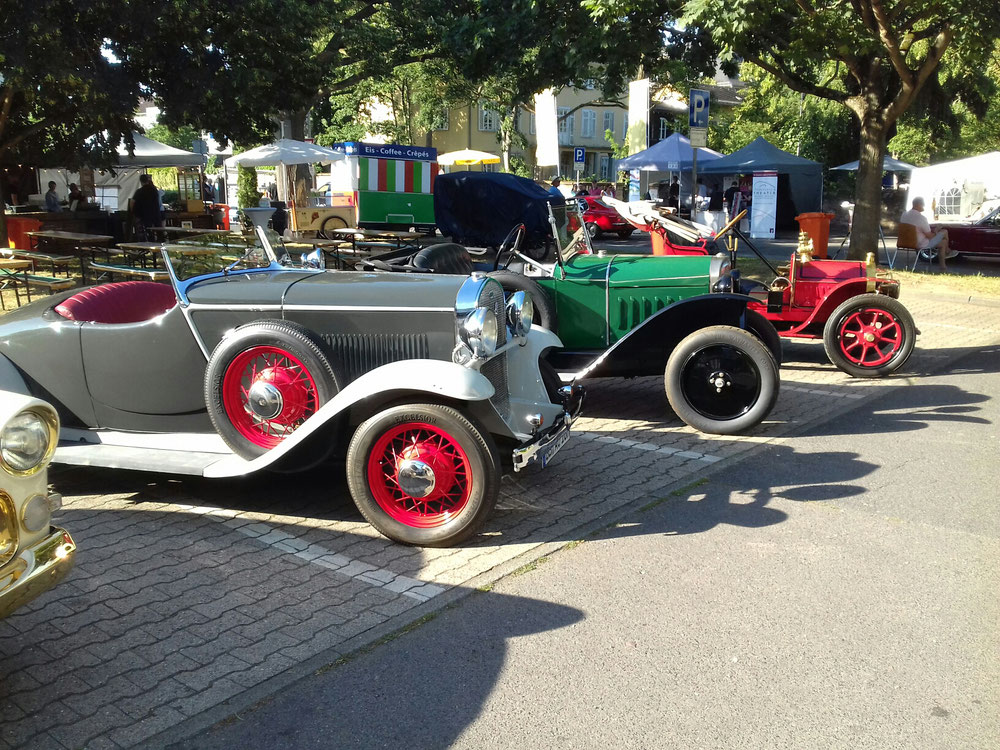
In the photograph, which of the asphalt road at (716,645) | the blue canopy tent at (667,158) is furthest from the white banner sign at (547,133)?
the blue canopy tent at (667,158)

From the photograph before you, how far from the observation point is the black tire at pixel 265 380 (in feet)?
15.0

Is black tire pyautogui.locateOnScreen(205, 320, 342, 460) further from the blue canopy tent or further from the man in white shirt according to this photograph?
the blue canopy tent

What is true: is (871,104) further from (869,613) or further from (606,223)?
(869,613)

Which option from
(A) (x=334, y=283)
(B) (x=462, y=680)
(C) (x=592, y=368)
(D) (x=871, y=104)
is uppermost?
(D) (x=871, y=104)

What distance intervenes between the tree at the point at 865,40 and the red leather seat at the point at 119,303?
8977 millimetres

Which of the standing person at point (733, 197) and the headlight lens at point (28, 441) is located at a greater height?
the standing person at point (733, 197)

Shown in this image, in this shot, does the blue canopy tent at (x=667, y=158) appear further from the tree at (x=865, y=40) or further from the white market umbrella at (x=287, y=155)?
the tree at (x=865, y=40)

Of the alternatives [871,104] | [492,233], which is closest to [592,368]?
[492,233]

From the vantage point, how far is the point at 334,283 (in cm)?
494

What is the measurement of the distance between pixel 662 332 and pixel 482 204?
12.0ft

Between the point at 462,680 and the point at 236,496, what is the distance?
→ 242 cm

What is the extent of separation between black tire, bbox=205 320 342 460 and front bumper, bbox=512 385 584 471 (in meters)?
1.04

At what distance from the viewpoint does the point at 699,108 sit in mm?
11492

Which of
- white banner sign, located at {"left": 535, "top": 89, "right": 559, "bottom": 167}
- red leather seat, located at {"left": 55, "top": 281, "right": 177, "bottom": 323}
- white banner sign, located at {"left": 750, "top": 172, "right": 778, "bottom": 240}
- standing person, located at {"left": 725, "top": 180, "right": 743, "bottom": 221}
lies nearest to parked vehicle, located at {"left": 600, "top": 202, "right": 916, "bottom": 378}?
white banner sign, located at {"left": 535, "top": 89, "right": 559, "bottom": 167}
